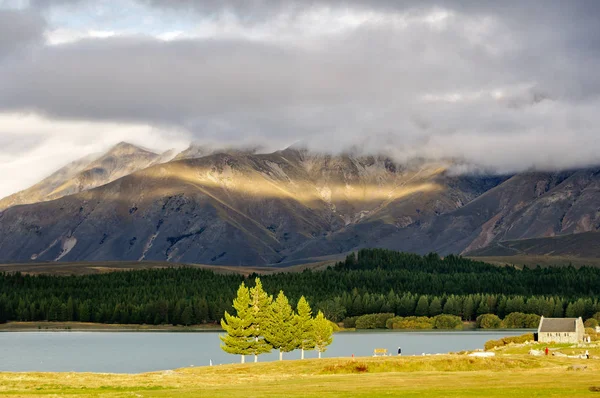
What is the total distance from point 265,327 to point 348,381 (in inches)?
2294

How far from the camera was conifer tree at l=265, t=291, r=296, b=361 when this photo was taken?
493 ft

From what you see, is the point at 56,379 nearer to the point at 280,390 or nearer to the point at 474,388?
the point at 280,390

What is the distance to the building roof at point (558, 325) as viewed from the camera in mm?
182375

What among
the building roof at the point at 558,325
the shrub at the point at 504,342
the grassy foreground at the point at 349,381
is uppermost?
the building roof at the point at 558,325

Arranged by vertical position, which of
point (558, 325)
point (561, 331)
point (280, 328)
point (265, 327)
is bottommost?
point (561, 331)

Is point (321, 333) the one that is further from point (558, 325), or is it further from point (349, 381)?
point (349, 381)

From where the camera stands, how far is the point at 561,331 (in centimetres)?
18100

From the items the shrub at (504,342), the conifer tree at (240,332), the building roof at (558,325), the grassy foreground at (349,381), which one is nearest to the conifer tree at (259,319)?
the conifer tree at (240,332)

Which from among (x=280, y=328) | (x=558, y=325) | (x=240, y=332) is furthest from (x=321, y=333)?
(x=558, y=325)

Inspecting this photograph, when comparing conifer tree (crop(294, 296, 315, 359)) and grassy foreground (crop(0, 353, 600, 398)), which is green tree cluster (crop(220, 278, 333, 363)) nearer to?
conifer tree (crop(294, 296, 315, 359))

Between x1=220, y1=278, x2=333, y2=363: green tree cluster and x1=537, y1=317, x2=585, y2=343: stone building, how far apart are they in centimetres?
4341

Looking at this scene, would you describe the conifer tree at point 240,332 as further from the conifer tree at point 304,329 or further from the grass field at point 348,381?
the grass field at point 348,381

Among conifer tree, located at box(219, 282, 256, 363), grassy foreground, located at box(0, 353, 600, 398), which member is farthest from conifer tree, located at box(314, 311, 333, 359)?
grassy foreground, located at box(0, 353, 600, 398)

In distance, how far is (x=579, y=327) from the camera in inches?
7219
